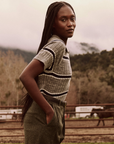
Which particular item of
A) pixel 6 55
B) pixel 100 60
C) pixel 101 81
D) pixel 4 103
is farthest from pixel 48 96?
pixel 100 60

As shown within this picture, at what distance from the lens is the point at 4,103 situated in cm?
2592

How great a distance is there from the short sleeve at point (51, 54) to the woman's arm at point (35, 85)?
0.03 metres

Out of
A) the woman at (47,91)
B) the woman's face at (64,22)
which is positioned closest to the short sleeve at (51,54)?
the woman at (47,91)

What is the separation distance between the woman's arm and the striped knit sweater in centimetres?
4

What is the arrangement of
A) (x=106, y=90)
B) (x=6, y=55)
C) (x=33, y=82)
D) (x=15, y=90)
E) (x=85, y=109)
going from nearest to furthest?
(x=33, y=82), (x=85, y=109), (x=15, y=90), (x=6, y=55), (x=106, y=90)

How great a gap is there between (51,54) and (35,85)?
192 mm

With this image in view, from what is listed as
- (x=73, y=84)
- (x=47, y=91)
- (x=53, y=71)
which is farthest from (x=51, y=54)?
(x=73, y=84)

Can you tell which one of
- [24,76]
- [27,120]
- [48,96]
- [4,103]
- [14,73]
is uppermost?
[24,76]

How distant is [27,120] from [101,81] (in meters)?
37.0

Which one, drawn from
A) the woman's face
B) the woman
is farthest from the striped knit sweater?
the woman's face

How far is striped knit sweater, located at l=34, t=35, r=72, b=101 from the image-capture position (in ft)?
3.75

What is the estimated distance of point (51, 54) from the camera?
3.74 feet

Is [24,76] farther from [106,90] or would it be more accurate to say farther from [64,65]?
[106,90]

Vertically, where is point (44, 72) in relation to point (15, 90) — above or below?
above
